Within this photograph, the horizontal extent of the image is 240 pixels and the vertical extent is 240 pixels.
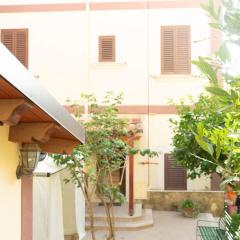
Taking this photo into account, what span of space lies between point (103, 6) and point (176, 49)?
2745 millimetres

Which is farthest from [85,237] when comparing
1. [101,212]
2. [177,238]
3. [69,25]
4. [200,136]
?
[200,136]

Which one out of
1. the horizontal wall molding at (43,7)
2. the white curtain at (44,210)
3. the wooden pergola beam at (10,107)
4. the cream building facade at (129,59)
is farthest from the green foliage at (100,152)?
the wooden pergola beam at (10,107)

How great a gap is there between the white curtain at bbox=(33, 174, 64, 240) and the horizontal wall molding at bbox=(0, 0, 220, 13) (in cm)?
683

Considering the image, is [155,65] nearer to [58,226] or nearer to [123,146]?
[123,146]

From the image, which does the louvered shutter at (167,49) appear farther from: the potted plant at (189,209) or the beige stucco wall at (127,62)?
the potted plant at (189,209)

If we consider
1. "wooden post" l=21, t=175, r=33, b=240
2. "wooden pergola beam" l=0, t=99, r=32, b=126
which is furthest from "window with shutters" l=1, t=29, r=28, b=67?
"wooden pergola beam" l=0, t=99, r=32, b=126

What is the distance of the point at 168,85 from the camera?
42.3ft

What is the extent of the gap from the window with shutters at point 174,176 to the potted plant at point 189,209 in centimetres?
77

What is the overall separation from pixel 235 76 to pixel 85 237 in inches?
381

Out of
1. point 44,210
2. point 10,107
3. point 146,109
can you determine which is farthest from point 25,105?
point 146,109

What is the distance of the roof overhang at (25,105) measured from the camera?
1790 mm

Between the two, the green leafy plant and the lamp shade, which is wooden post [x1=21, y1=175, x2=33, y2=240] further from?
the green leafy plant

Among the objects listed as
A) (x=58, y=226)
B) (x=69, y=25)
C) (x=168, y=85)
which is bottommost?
(x=58, y=226)

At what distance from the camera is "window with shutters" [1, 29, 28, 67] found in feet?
43.3
